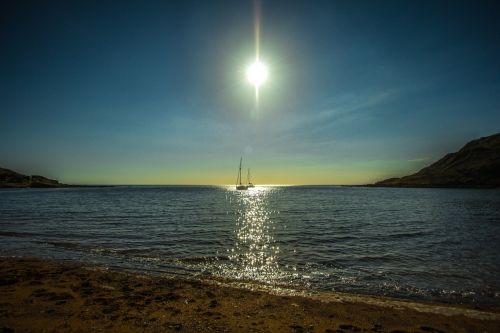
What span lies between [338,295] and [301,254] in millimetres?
8901

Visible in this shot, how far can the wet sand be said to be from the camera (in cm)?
915

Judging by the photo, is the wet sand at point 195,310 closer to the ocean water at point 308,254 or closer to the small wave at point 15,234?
the ocean water at point 308,254

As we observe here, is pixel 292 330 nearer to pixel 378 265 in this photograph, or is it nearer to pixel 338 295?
pixel 338 295

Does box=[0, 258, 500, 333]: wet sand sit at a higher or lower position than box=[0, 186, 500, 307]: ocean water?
higher

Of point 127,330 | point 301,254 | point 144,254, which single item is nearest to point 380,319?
point 127,330

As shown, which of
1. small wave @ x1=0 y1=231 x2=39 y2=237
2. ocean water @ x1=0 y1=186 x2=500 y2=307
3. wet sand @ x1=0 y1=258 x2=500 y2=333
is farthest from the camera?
small wave @ x1=0 y1=231 x2=39 y2=237

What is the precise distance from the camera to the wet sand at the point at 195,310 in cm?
915

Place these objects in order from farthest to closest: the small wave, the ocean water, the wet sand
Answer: the small wave
the ocean water
the wet sand

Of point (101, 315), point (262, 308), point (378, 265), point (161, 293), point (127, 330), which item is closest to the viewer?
point (127, 330)

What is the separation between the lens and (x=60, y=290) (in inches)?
485

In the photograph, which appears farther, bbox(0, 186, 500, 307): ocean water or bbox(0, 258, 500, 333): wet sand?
bbox(0, 186, 500, 307): ocean water

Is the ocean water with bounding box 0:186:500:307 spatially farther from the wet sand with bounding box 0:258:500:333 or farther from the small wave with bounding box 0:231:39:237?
the wet sand with bounding box 0:258:500:333

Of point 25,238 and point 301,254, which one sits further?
point 25,238

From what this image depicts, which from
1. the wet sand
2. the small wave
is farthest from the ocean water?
the wet sand
